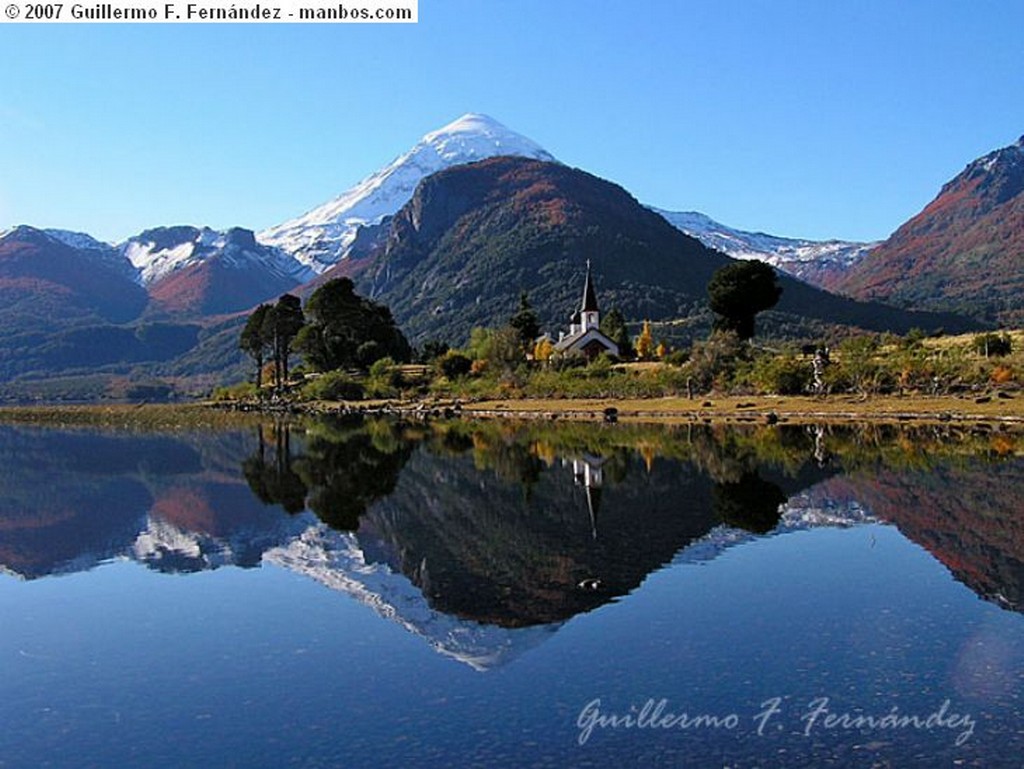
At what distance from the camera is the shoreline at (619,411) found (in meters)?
67.9

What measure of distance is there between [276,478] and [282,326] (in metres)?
82.4

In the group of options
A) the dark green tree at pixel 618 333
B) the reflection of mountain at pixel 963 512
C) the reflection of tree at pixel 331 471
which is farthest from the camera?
the dark green tree at pixel 618 333

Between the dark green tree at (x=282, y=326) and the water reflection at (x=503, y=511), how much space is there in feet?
219

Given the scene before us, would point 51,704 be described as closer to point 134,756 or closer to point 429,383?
point 134,756

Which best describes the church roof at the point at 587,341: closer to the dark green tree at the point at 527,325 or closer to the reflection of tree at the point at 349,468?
the dark green tree at the point at 527,325

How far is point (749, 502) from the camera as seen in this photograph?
33000 mm

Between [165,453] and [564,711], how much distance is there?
52.0 metres

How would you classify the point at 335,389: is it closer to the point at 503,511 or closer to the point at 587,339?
the point at 587,339

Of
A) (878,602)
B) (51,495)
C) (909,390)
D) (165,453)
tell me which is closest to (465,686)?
(878,602)

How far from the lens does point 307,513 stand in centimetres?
3372

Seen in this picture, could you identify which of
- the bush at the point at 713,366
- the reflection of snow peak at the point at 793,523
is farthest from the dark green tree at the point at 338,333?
the reflection of snow peak at the point at 793,523

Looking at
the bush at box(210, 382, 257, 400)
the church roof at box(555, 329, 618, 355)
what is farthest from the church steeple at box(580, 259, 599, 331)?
the bush at box(210, 382, 257, 400)

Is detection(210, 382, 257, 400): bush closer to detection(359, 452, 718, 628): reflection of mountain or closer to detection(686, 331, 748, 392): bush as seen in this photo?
detection(686, 331, 748, 392): bush

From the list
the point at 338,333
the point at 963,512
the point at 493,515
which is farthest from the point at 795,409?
the point at 338,333
